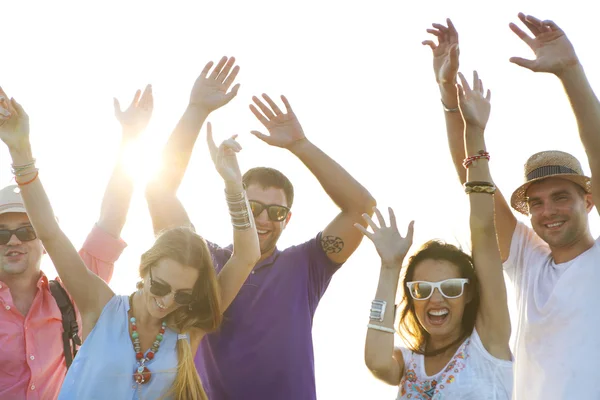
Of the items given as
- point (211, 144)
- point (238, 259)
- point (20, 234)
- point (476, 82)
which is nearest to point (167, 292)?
point (238, 259)

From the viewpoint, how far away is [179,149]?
555cm

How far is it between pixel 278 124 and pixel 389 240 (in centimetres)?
143

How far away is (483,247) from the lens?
4.83 m

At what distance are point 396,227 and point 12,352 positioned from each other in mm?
2759

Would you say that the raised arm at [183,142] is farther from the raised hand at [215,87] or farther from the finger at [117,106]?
the finger at [117,106]

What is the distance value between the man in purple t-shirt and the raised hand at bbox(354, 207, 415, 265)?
0.47 meters

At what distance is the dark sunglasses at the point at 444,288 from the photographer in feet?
15.6

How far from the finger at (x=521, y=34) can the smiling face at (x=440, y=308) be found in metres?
1.73

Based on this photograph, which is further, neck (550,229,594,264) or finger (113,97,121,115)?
finger (113,97,121,115)

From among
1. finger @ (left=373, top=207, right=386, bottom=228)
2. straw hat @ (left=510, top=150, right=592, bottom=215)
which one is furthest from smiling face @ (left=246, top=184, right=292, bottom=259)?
straw hat @ (left=510, top=150, right=592, bottom=215)

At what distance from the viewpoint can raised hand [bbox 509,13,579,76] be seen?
5172mm

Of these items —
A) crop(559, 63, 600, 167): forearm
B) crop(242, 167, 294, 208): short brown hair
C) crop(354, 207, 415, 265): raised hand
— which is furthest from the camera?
crop(242, 167, 294, 208): short brown hair

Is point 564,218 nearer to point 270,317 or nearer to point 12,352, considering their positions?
point 270,317

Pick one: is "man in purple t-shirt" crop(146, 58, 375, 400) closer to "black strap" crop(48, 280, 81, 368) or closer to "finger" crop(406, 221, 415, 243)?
"finger" crop(406, 221, 415, 243)
